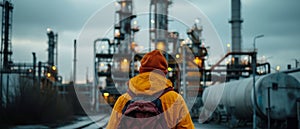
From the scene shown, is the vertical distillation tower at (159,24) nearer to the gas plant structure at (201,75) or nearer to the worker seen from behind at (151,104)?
the gas plant structure at (201,75)

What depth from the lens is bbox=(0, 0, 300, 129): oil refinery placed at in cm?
2525

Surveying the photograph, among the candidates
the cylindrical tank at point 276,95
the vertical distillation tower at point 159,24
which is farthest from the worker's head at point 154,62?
the vertical distillation tower at point 159,24

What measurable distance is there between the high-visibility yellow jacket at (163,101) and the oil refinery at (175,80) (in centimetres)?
536

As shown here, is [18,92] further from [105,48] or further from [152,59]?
[152,59]

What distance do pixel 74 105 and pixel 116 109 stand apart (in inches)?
2088

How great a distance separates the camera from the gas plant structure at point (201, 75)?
83.3 ft

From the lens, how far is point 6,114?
1246 inches

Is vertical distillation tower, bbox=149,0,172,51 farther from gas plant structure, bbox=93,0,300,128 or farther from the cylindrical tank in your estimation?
the cylindrical tank

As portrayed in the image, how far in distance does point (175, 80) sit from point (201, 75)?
26469 mm

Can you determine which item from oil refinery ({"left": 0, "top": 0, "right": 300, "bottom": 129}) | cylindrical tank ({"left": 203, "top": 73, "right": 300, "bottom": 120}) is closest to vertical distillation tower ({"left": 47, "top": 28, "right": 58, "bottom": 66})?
oil refinery ({"left": 0, "top": 0, "right": 300, "bottom": 129})

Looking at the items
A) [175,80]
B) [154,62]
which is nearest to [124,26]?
[175,80]

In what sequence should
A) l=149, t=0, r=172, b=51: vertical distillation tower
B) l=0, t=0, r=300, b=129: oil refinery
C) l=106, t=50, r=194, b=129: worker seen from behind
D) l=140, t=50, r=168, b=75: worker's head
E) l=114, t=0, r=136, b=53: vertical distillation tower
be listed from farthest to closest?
1. l=114, t=0, r=136, b=53: vertical distillation tower
2. l=149, t=0, r=172, b=51: vertical distillation tower
3. l=0, t=0, r=300, b=129: oil refinery
4. l=140, t=50, r=168, b=75: worker's head
5. l=106, t=50, r=194, b=129: worker seen from behind

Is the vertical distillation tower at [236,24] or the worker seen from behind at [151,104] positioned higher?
the vertical distillation tower at [236,24]

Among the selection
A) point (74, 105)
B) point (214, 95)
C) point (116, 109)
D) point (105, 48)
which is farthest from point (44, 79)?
point (116, 109)
